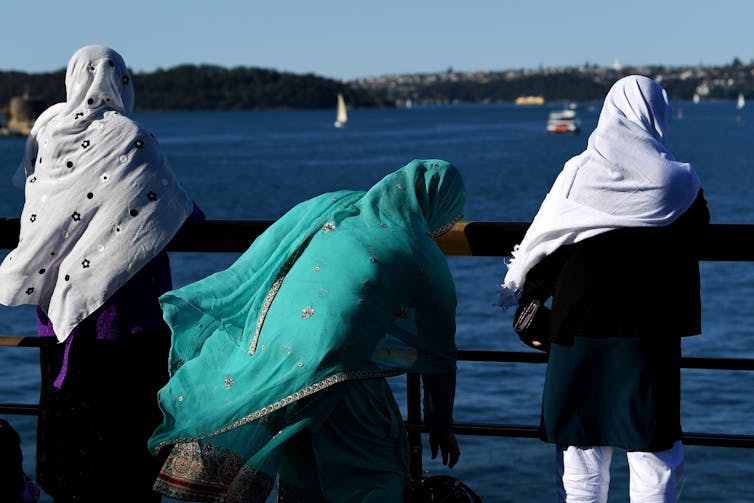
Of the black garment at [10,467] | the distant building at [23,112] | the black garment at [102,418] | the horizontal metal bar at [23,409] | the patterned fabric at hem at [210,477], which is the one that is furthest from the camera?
the distant building at [23,112]

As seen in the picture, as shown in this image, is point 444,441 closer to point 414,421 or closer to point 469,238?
point 414,421

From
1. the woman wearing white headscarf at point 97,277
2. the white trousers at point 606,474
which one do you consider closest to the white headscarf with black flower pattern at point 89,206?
the woman wearing white headscarf at point 97,277

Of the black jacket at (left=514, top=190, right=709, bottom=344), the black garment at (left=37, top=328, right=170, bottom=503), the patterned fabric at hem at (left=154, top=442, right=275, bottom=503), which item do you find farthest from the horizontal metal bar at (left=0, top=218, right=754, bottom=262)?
the patterned fabric at hem at (left=154, top=442, right=275, bottom=503)

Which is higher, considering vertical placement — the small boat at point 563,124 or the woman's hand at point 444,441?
the woman's hand at point 444,441

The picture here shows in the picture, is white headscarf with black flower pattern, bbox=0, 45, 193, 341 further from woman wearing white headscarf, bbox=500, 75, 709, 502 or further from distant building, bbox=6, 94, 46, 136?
distant building, bbox=6, 94, 46, 136

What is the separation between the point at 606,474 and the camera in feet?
10.0

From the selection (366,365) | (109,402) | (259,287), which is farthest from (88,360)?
(366,365)

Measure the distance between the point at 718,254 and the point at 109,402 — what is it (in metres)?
1.62

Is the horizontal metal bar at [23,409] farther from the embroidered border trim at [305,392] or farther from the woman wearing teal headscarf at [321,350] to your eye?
the embroidered border trim at [305,392]

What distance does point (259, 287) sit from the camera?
10.1ft

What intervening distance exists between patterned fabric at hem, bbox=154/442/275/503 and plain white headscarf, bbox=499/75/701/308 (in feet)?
2.95

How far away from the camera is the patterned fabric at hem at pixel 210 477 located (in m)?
3.00

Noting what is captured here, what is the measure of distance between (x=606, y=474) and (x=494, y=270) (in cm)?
2792

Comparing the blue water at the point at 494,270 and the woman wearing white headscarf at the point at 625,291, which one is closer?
the woman wearing white headscarf at the point at 625,291
